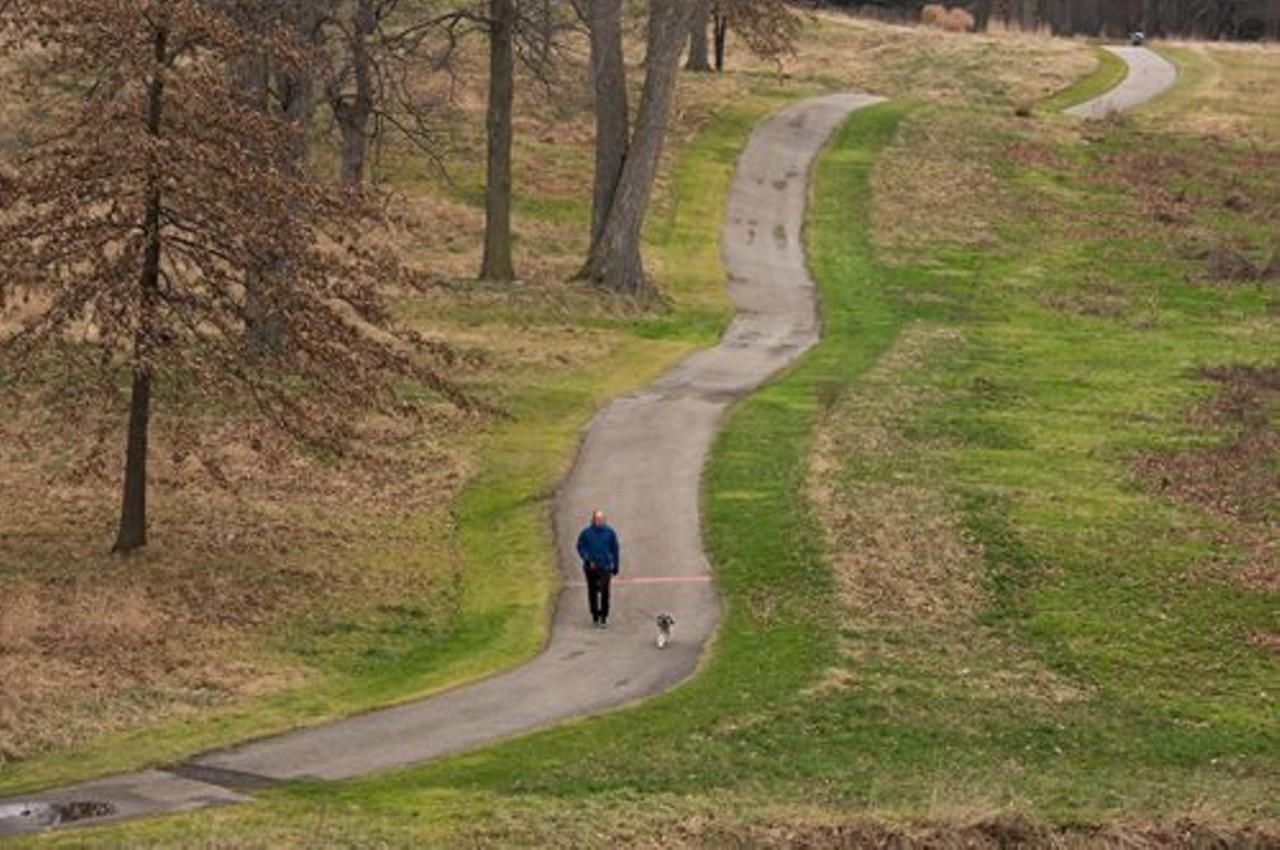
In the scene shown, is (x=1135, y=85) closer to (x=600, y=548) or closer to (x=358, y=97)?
(x=358, y=97)

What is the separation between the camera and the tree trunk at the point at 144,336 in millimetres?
24469

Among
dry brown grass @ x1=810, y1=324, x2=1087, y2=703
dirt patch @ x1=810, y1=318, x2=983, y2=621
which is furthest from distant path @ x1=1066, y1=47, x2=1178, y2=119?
dirt patch @ x1=810, y1=318, x2=983, y2=621

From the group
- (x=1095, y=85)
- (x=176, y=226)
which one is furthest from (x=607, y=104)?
(x=1095, y=85)

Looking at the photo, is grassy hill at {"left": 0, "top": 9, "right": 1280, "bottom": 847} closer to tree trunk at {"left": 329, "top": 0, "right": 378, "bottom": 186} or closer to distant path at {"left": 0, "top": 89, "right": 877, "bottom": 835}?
distant path at {"left": 0, "top": 89, "right": 877, "bottom": 835}

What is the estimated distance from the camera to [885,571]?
28797 millimetres

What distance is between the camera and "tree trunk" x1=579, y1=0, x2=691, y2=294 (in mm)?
44781

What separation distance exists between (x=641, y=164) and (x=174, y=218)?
20698 mm

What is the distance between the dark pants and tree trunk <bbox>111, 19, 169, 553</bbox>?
21.6 feet

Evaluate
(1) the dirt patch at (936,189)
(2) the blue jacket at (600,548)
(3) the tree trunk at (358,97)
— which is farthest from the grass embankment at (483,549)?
(1) the dirt patch at (936,189)

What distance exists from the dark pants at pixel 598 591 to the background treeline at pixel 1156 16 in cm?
9630

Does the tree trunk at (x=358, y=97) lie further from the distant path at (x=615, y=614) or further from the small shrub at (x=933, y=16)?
the small shrub at (x=933, y=16)

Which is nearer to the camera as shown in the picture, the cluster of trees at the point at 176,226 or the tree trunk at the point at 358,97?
the cluster of trees at the point at 176,226

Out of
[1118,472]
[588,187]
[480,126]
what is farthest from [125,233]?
[480,126]

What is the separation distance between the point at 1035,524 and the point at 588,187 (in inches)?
1162
